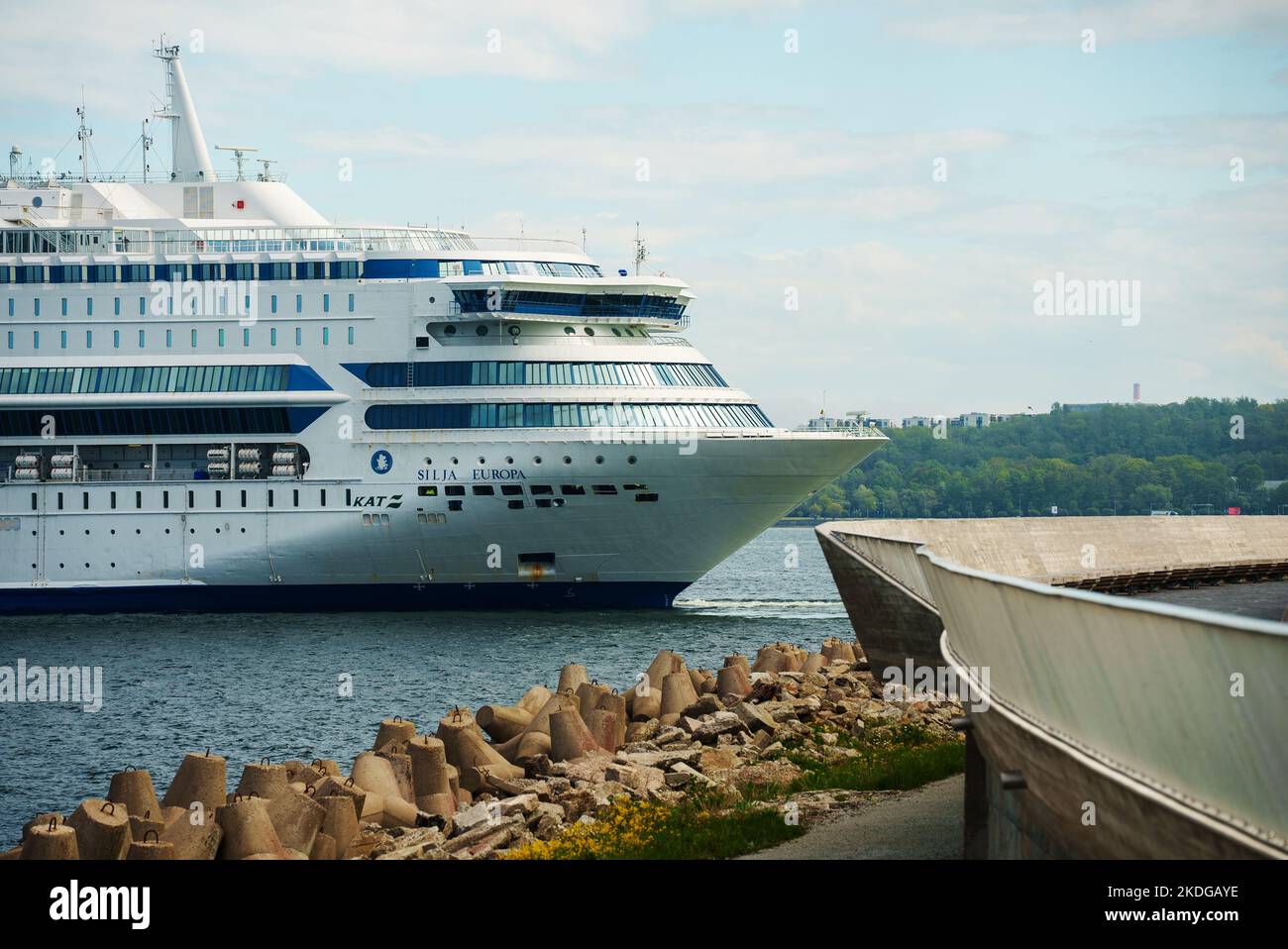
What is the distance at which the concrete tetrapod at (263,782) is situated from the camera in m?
17.7

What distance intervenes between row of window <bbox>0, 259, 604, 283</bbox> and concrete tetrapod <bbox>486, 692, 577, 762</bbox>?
27025mm

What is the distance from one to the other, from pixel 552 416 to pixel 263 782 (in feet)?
99.0

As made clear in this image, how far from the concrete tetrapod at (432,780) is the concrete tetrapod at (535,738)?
4.95ft

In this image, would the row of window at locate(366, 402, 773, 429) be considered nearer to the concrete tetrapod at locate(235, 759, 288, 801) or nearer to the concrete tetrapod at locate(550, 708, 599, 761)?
the concrete tetrapod at locate(550, 708, 599, 761)

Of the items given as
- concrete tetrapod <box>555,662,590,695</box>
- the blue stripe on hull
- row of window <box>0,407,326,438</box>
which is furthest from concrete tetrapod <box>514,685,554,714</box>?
row of window <box>0,407,326,438</box>

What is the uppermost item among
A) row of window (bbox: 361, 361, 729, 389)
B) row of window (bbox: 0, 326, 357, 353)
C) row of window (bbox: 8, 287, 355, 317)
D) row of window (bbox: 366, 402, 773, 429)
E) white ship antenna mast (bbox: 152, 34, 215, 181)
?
white ship antenna mast (bbox: 152, 34, 215, 181)

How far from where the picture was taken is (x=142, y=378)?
167 feet

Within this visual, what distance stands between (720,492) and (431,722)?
63.5ft

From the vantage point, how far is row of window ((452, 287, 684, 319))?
159ft

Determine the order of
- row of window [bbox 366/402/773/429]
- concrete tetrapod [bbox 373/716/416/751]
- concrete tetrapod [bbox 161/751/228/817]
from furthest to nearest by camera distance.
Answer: row of window [bbox 366/402/773/429] < concrete tetrapod [bbox 373/716/416/751] < concrete tetrapod [bbox 161/751/228/817]

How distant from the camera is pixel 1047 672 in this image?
914cm

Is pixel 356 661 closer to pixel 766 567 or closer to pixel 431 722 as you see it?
pixel 431 722

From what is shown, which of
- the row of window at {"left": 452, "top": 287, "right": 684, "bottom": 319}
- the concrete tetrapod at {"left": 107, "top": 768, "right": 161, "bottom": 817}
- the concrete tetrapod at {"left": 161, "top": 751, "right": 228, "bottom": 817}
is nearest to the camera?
the concrete tetrapod at {"left": 107, "top": 768, "right": 161, "bottom": 817}
